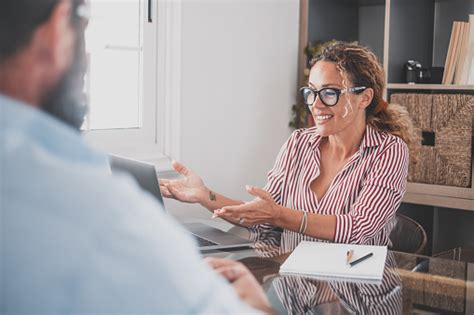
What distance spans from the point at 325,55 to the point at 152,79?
1.96 ft

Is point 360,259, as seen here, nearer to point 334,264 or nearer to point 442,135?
point 334,264

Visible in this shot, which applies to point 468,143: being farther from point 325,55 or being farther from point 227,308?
point 227,308

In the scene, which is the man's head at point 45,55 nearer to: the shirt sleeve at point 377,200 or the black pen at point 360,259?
the black pen at point 360,259

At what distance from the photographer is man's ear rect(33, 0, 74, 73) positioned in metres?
0.46

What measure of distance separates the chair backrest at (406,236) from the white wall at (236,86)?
0.88 meters

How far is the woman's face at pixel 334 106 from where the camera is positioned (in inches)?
77.9

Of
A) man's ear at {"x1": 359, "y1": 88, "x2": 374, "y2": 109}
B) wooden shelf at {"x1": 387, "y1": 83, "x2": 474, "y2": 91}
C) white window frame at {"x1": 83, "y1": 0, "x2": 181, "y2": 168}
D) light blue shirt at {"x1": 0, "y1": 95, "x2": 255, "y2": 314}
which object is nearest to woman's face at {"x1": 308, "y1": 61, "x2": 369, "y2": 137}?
man's ear at {"x1": 359, "y1": 88, "x2": 374, "y2": 109}

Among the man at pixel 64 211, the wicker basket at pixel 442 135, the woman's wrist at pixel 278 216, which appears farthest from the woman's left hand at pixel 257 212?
the man at pixel 64 211

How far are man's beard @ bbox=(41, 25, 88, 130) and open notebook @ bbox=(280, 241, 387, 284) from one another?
837mm

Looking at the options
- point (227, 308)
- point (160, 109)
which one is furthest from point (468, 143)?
point (227, 308)

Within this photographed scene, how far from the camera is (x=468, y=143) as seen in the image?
2725mm

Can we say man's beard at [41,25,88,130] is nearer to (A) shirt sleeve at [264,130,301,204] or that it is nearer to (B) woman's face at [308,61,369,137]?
(B) woman's face at [308,61,369,137]

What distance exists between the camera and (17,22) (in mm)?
452

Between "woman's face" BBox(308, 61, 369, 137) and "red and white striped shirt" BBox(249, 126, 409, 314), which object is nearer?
"red and white striped shirt" BBox(249, 126, 409, 314)
